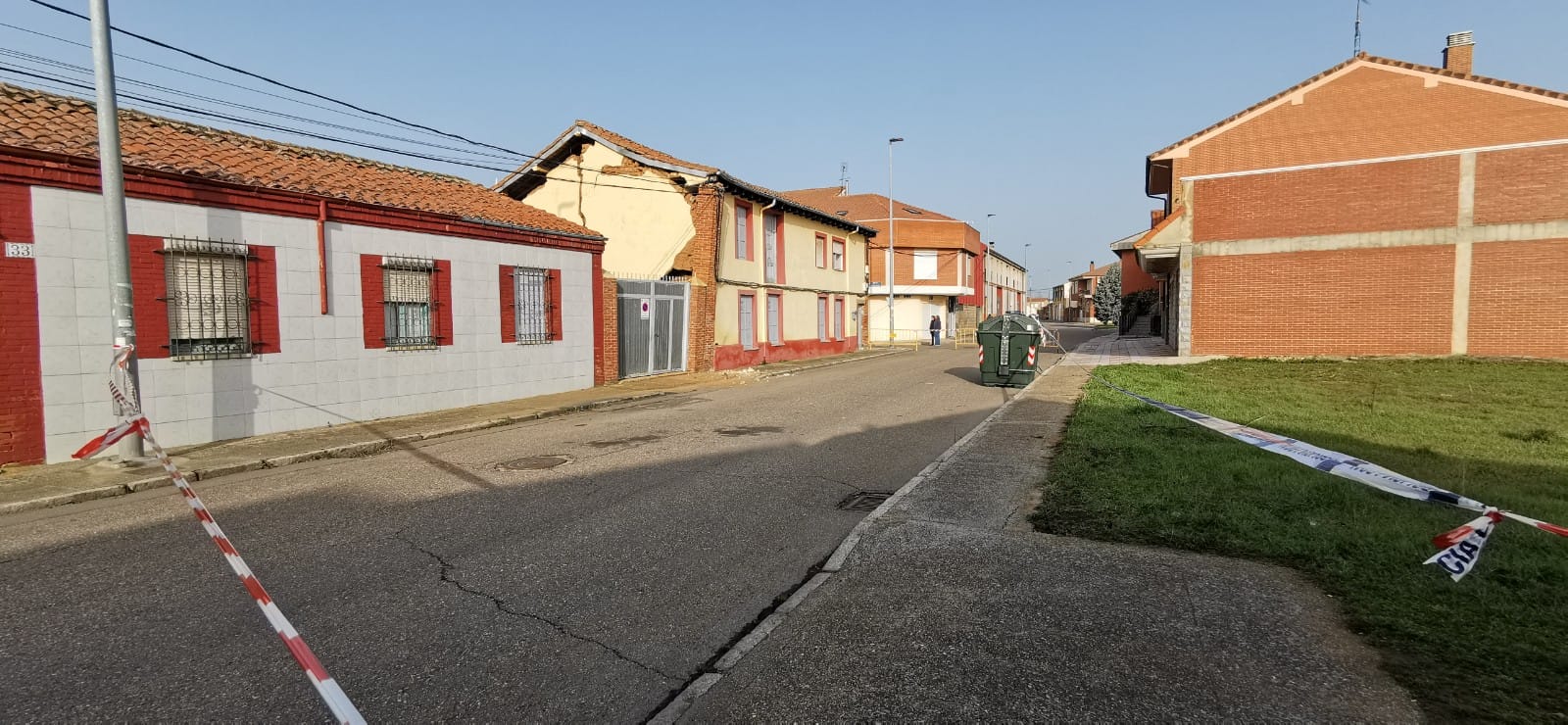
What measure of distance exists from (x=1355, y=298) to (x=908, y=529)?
66.2ft

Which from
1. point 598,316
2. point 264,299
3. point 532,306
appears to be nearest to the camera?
point 264,299

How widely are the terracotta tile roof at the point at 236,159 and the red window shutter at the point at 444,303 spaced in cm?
98

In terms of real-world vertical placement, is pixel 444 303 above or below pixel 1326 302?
below

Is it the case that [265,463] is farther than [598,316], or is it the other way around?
[598,316]

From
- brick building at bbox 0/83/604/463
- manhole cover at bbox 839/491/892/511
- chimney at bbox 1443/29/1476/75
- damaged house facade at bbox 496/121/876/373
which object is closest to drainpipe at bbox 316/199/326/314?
brick building at bbox 0/83/604/463

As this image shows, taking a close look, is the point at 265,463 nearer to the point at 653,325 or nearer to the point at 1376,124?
the point at 653,325

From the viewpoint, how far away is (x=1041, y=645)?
3.46 metres

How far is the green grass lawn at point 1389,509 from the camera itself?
318 centimetres

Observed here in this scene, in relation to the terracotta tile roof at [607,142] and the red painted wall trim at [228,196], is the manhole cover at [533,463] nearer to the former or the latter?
the red painted wall trim at [228,196]

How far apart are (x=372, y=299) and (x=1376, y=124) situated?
23.8 meters

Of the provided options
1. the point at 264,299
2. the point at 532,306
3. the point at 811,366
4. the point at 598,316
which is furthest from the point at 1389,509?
the point at 811,366

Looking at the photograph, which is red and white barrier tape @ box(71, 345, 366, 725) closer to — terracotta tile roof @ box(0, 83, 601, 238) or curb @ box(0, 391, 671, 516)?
curb @ box(0, 391, 671, 516)

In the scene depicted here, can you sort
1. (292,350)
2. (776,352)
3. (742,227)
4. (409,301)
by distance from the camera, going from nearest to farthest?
1. (292,350)
2. (409,301)
3. (742,227)
4. (776,352)

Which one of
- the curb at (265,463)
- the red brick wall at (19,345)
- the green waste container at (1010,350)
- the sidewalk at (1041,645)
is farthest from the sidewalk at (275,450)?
the green waste container at (1010,350)
